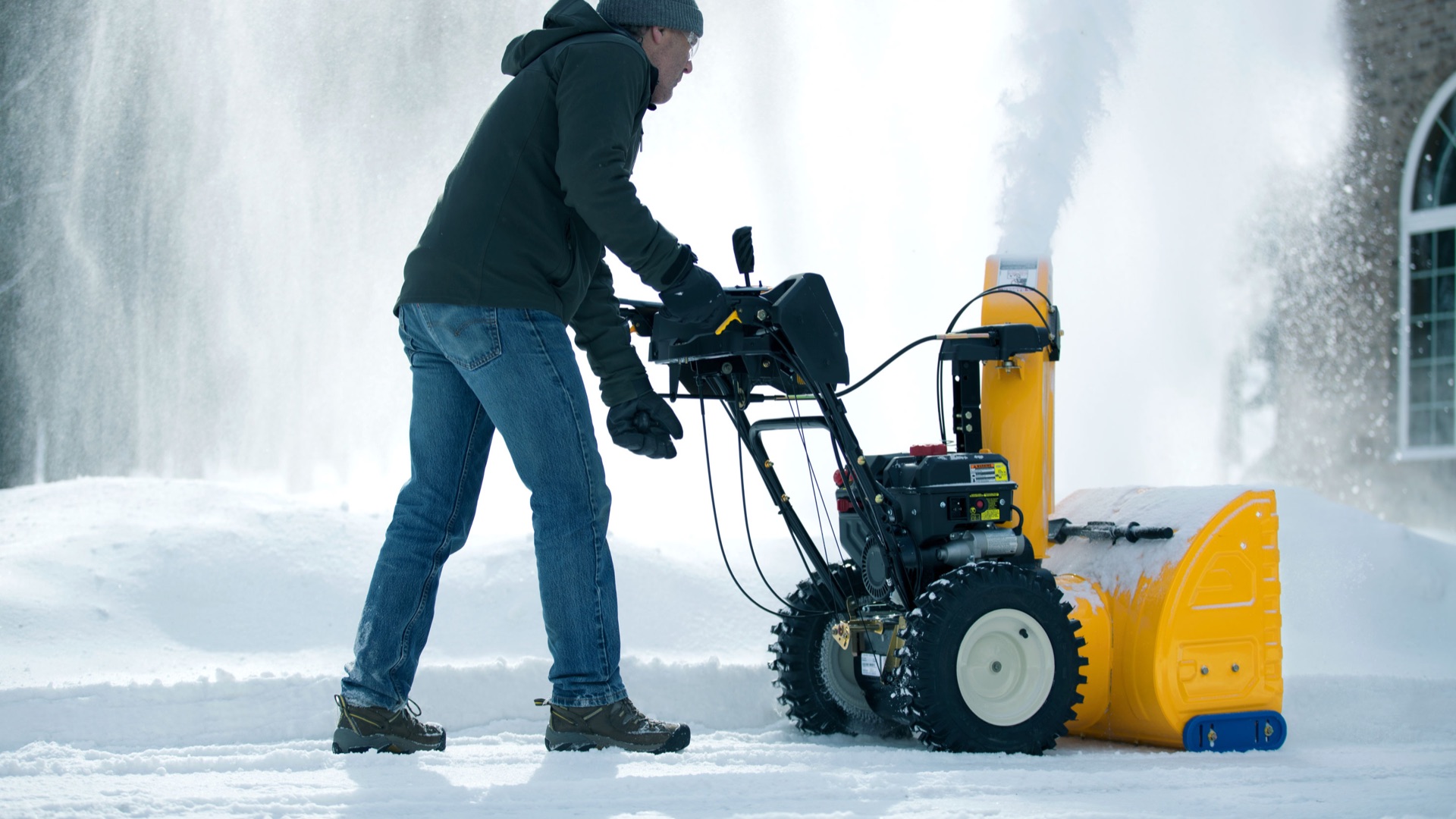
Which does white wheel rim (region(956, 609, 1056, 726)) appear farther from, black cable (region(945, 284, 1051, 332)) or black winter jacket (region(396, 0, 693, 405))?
black winter jacket (region(396, 0, 693, 405))

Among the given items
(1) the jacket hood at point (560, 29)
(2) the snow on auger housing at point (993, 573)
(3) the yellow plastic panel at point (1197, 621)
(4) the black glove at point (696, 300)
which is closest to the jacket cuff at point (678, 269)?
(4) the black glove at point (696, 300)

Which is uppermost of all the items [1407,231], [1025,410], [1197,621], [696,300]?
[1407,231]

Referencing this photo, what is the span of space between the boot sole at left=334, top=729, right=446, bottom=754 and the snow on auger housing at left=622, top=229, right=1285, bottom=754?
999 millimetres

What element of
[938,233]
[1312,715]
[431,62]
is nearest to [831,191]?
[938,233]

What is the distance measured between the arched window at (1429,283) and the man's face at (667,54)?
28.3ft

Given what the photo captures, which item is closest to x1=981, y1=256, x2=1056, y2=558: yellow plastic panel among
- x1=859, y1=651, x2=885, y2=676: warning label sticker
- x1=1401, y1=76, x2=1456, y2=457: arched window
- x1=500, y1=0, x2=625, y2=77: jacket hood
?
x1=859, y1=651, x2=885, y2=676: warning label sticker

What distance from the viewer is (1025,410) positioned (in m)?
3.28

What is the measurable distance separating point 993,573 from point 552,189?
1.30 m

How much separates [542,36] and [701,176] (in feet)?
17.1

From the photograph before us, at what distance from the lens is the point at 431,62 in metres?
8.72

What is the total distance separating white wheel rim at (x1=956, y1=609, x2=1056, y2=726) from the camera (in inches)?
110

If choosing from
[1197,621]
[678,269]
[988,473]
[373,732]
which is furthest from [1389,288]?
[373,732]

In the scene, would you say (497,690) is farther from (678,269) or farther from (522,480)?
(678,269)

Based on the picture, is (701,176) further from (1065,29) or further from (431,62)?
(1065,29)
